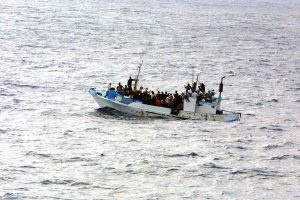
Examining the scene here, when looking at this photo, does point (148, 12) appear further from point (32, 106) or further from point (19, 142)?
point (19, 142)

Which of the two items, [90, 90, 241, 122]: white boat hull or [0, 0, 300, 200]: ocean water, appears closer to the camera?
[0, 0, 300, 200]: ocean water

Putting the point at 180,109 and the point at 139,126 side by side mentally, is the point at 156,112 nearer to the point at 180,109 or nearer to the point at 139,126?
the point at 180,109

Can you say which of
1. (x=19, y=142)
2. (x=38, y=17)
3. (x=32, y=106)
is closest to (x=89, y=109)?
(x=32, y=106)

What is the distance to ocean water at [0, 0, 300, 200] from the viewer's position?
1415 inches

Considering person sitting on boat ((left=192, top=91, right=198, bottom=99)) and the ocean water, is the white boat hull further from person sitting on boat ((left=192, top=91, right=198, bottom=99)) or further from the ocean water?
person sitting on boat ((left=192, top=91, right=198, bottom=99))

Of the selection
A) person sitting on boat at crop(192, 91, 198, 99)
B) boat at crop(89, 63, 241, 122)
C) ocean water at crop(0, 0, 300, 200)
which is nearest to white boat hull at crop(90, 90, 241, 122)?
boat at crop(89, 63, 241, 122)

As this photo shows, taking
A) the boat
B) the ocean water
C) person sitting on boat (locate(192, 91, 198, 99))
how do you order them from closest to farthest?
the ocean water, person sitting on boat (locate(192, 91, 198, 99)), the boat

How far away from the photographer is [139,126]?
49562 millimetres

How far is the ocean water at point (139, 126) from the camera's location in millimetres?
35938

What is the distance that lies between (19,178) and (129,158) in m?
8.08

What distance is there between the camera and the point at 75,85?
66500 millimetres

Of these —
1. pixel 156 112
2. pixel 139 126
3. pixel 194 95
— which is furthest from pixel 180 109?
pixel 139 126

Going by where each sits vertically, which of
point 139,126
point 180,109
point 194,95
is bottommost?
point 139,126

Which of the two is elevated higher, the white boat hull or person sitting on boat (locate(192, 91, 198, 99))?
person sitting on boat (locate(192, 91, 198, 99))
